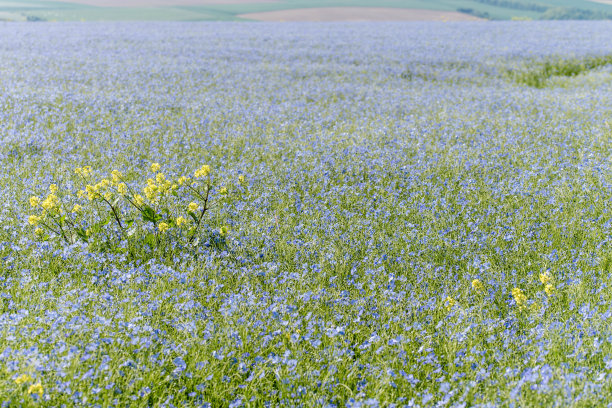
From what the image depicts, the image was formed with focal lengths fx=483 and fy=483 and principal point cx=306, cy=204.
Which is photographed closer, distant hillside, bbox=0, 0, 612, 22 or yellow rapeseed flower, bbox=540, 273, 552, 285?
yellow rapeseed flower, bbox=540, 273, 552, 285

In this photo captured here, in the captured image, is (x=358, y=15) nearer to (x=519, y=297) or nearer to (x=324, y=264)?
(x=324, y=264)

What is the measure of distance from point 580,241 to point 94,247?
4.69 m

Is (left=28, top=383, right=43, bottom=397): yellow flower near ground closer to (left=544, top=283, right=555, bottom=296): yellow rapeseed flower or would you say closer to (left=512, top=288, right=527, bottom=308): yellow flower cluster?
(left=512, top=288, right=527, bottom=308): yellow flower cluster

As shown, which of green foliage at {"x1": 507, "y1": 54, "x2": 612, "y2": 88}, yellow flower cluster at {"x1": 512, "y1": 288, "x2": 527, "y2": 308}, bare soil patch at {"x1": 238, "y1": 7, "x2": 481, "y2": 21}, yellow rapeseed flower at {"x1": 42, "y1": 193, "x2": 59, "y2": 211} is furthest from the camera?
bare soil patch at {"x1": 238, "y1": 7, "x2": 481, "y2": 21}

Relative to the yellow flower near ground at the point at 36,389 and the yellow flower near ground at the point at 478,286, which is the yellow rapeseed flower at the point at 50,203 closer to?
the yellow flower near ground at the point at 36,389

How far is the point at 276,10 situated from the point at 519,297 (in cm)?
5009

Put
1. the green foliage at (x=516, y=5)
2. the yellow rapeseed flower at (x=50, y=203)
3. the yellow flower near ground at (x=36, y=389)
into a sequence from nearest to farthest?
the yellow flower near ground at (x=36, y=389) → the yellow rapeseed flower at (x=50, y=203) → the green foliage at (x=516, y=5)

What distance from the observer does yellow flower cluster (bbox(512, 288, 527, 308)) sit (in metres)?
3.76

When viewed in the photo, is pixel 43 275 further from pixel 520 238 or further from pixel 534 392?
pixel 520 238

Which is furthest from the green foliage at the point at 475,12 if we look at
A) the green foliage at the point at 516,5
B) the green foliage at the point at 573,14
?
the green foliage at the point at 516,5

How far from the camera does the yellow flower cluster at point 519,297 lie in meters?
3.76

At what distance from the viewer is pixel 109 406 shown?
2.66 meters

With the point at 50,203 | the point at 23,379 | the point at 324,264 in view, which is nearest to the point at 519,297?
the point at 324,264

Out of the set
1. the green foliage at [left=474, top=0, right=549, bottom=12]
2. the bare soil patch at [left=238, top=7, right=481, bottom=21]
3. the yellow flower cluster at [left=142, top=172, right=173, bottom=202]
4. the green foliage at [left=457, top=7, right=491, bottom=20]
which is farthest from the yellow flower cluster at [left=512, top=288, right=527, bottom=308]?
the green foliage at [left=474, top=0, right=549, bottom=12]
